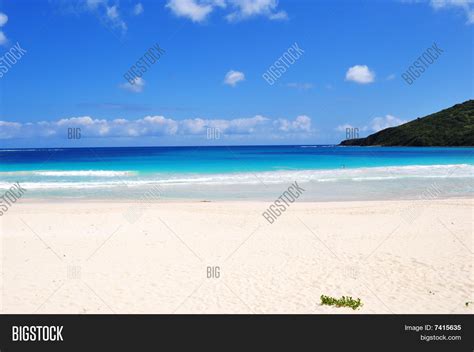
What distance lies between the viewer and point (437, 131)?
399ft

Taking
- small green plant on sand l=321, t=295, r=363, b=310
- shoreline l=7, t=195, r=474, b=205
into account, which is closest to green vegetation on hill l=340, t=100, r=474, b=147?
shoreline l=7, t=195, r=474, b=205

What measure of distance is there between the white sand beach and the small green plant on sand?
0.13 metres

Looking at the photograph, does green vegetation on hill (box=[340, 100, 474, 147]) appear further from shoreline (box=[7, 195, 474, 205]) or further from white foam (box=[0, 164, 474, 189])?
shoreline (box=[7, 195, 474, 205])

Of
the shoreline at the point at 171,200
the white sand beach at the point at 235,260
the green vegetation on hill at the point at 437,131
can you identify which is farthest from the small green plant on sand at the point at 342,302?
the green vegetation on hill at the point at 437,131

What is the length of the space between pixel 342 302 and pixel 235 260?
10.4 feet

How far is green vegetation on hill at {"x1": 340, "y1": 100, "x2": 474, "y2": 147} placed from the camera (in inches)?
4397

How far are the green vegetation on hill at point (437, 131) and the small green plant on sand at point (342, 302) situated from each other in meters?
113

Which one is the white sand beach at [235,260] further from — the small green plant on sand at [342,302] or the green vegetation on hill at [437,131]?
the green vegetation on hill at [437,131]

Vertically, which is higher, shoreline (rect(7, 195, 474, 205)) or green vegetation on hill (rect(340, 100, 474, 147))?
green vegetation on hill (rect(340, 100, 474, 147))

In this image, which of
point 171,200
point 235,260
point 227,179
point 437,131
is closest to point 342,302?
point 235,260

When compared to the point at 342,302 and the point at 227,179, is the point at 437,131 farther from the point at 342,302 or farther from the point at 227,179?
the point at 342,302

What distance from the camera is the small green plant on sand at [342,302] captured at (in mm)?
6773

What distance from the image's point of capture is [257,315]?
252 inches

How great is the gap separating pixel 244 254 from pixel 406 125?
15085 centimetres
